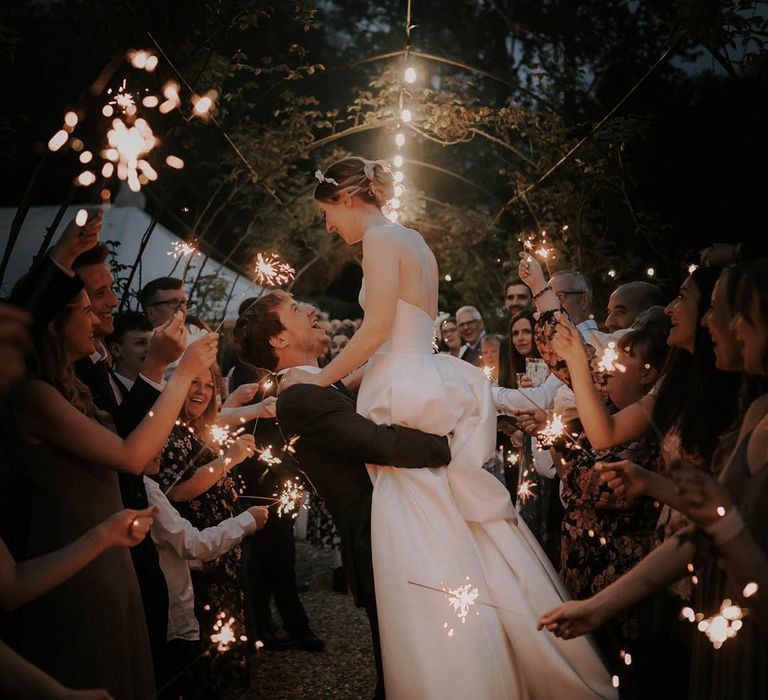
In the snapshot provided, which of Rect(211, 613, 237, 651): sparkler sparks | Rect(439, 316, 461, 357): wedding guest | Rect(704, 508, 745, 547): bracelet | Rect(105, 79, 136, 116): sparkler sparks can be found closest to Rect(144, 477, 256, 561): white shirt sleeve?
Rect(211, 613, 237, 651): sparkler sparks

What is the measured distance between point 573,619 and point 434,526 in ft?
2.55

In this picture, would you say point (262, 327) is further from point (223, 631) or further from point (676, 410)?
point (676, 410)

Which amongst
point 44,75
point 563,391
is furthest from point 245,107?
point 44,75

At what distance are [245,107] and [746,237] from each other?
683 centimetres

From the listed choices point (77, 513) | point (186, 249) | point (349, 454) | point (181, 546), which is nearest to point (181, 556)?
point (181, 546)

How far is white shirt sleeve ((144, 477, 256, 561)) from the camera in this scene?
307 centimetres

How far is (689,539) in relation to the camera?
204 cm

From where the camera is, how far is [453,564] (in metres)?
2.82

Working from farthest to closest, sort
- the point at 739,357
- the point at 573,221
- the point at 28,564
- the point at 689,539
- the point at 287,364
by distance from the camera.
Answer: the point at 573,221 < the point at 287,364 < the point at 739,357 < the point at 689,539 < the point at 28,564

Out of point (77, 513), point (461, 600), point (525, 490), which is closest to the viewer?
point (77, 513)

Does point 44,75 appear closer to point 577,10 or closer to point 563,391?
point 577,10

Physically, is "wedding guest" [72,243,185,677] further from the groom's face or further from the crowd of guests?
the groom's face

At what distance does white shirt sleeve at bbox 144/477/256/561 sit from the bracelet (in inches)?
80.5

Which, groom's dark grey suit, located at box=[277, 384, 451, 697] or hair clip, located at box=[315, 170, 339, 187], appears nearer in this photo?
groom's dark grey suit, located at box=[277, 384, 451, 697]
